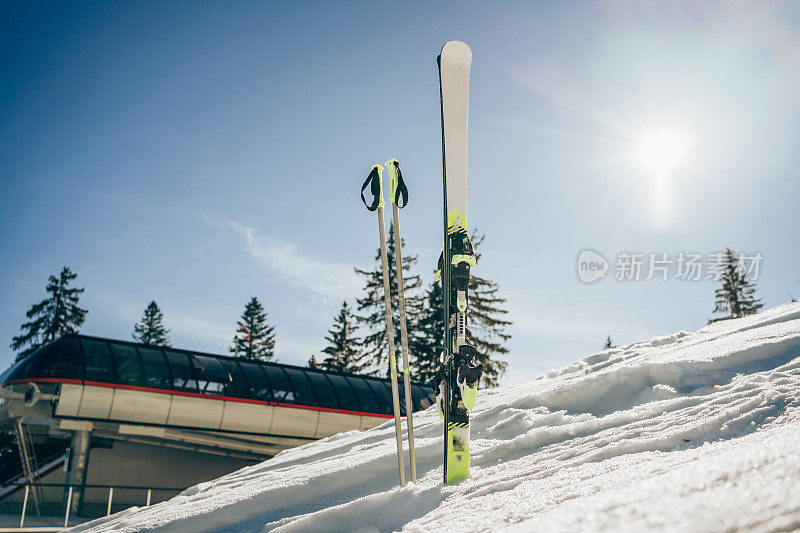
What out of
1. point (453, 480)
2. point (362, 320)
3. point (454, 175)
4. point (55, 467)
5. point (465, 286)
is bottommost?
point (55, 467)

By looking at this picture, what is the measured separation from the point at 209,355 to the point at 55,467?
6382 millimetres

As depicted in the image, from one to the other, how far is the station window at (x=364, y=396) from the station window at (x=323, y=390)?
0.88m

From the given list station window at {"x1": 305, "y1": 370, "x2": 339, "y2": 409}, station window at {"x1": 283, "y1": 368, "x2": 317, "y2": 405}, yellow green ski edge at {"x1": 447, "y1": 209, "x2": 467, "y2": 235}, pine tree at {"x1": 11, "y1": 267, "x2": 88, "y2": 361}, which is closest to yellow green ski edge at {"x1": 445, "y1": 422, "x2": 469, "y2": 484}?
yellow green ski edge at {"x1": 447, "y1": 209, "x2": 467, "y2": 235}

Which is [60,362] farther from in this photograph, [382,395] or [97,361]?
[382,395]

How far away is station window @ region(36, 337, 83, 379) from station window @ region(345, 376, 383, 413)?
Answer: 26.4 ft

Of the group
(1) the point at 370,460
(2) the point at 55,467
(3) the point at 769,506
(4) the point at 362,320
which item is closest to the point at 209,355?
(2) the point at 55,467

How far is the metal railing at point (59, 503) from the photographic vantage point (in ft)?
38.5

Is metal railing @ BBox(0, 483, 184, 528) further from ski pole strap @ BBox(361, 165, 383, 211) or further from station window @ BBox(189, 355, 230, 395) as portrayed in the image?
ski pole strap @ BBox(361, 165, 383, 211)

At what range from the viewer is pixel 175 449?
17.3m

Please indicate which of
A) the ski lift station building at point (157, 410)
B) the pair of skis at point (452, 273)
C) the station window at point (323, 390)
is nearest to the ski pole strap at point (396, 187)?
the pair of skis at point (452, 273)

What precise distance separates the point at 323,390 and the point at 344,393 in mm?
761

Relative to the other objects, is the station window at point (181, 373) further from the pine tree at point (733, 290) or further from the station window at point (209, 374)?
the pine tree at point (733, 290)

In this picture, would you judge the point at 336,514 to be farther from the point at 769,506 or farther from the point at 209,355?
the point at 209,355

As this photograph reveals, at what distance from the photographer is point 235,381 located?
1584 centimetres
